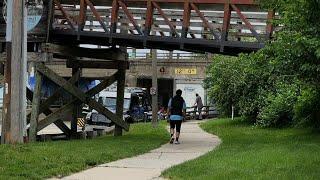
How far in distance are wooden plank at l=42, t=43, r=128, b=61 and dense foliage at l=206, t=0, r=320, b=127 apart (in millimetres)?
4620

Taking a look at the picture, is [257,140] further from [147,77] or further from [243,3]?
[147,77]

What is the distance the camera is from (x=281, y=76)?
1462 cm

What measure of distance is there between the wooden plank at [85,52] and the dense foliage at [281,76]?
4.62 metres

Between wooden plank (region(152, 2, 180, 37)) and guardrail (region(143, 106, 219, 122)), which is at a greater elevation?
wooden plank (region(152, 2, 180, 37))

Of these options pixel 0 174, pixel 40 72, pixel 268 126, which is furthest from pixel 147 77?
pixel 0 174

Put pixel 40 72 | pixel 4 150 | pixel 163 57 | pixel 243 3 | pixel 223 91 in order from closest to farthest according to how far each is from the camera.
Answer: pixel 4 150 < pixel 243 3 < pixel 40 72 < pixel 223 91 < pixel 163 57

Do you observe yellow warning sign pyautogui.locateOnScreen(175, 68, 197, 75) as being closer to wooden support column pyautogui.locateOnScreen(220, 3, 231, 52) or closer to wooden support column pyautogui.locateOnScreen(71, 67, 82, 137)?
wooden support column pyautogui.locateOnScreen(71, 67, 82, 137)

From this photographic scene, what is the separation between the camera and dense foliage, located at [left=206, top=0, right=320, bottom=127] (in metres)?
12.0

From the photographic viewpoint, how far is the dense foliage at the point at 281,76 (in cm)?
1204

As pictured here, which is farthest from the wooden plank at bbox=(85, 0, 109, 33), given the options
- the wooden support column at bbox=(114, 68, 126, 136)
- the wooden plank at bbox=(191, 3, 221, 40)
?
the wooden support column at bbox=(114, 68, 126, 136)

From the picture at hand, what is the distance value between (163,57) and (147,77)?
2309 mm

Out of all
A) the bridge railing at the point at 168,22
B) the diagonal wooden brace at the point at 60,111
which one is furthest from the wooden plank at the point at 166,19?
the diagonal wooden brace at the point at 60,111

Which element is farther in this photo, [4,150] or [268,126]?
[268,126]

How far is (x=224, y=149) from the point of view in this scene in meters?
16.8
